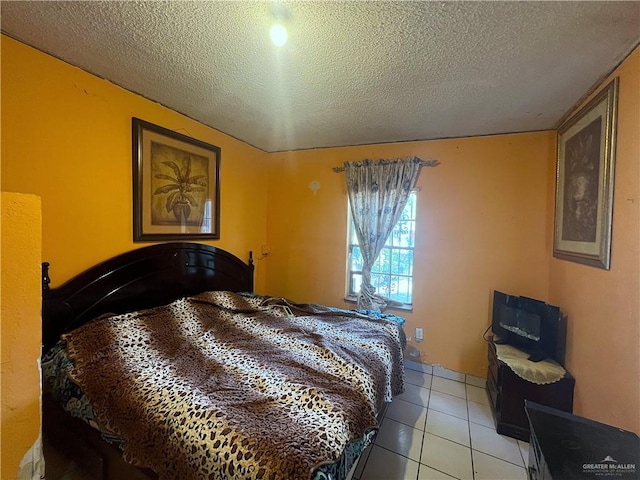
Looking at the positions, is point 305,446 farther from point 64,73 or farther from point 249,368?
point 64,73

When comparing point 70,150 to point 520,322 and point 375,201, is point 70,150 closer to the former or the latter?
point 375,201

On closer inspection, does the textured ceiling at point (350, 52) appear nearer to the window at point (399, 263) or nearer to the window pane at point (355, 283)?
the window at point (399, 263)

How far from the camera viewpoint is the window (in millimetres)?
2908

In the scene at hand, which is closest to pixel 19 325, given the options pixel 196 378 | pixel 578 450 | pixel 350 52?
pixel 196 378

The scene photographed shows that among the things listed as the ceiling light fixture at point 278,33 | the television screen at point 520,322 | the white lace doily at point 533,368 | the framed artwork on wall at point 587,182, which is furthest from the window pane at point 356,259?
the ceiling light fixture at point 278,33

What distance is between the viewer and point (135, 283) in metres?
2.02

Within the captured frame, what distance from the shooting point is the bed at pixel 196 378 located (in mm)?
1009

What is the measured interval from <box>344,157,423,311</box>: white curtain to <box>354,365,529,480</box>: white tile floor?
97cm

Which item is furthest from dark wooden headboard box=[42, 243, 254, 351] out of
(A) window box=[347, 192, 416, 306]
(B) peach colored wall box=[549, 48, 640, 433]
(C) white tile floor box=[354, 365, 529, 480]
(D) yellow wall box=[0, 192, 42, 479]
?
(B) peach colored wall box=[549, 48, 640, 433]

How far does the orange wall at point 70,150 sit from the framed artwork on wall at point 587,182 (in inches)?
116

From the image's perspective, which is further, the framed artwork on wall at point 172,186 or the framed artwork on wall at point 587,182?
the framed artwork on wall at point 172,186

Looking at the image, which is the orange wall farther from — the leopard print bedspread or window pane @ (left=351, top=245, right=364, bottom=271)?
window pane @ (left=351, top=245, right=364, bottom=271)

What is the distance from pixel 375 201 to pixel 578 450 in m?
2.24

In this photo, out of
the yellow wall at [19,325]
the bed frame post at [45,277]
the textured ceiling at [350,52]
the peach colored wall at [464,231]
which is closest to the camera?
the yellow wall at [19,325]
